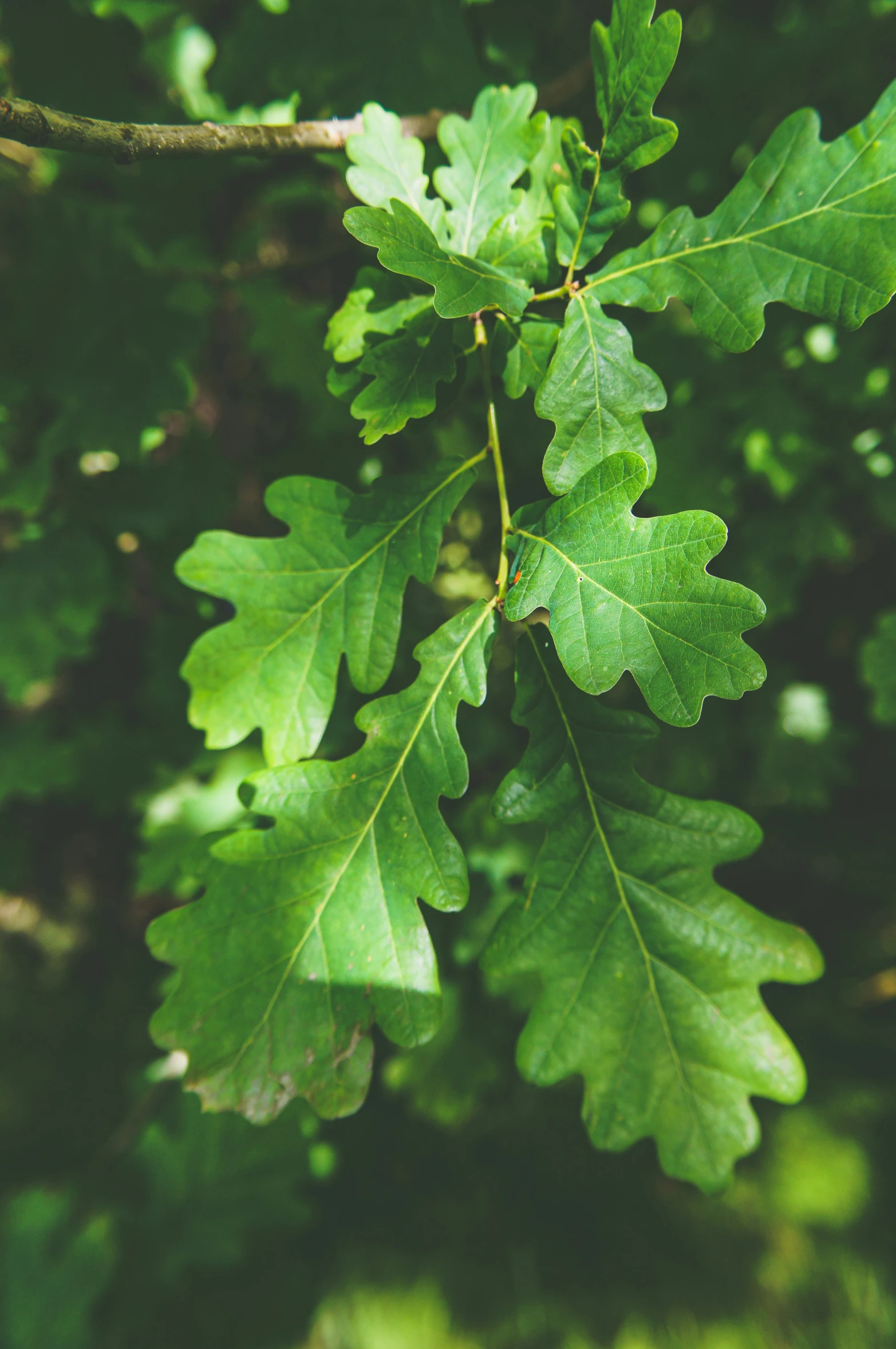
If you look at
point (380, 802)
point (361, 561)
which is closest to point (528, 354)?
point (361, 561)

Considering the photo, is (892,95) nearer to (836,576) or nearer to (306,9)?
(306,9)

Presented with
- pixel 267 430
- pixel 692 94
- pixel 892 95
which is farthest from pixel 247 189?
pixel 892 95

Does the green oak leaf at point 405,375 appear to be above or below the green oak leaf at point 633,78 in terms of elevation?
below

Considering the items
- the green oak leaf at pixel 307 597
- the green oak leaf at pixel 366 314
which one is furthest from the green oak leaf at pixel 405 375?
the green oak leaf at pixel 307 597

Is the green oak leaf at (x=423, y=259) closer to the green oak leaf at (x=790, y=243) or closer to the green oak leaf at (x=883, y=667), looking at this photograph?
the green oak leaf at (x=790, y=243)

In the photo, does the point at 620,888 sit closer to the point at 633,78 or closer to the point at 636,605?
the point at 636,605

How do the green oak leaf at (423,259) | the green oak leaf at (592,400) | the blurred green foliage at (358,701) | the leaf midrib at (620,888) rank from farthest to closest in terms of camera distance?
the blurred green foliage at (358,701)
the leaf midrib at (620,888)
the green oak leaf at (592,400)
the green oak leaf at (423,259)

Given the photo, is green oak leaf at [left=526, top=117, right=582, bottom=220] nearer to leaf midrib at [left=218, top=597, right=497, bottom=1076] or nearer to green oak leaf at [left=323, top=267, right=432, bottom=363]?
green oak leaf at [left=323, top=267, right=432, bottom=363]
